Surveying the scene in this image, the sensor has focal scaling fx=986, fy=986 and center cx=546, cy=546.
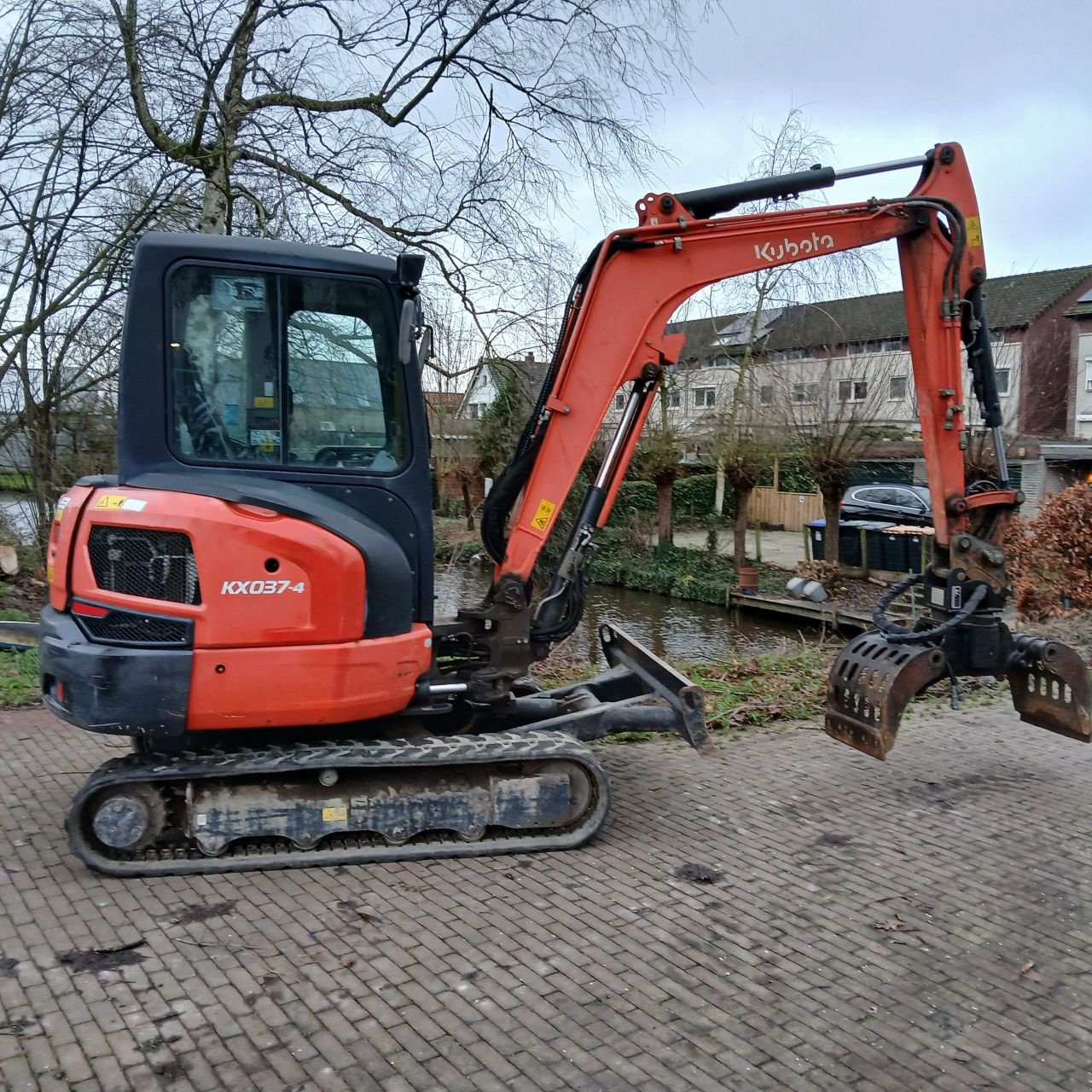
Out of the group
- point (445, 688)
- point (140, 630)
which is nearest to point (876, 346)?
point (445, 688)

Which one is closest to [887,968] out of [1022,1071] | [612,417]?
[1022,1071]

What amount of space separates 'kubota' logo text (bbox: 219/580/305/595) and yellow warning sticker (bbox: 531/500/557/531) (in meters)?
1.49

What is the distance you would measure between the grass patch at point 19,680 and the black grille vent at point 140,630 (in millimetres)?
3351

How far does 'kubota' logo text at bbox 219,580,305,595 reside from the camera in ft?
14.8

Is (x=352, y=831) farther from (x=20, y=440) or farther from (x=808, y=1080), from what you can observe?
(x=20, y=440)

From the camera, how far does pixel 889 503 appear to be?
74.6 ft

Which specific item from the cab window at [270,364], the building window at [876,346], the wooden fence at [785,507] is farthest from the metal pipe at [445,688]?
the wooden fence at [785,507]

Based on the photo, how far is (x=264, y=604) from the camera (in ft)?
14.9

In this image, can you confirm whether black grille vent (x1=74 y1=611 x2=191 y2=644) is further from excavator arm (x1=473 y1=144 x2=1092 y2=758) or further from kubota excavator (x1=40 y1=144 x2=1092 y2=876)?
excavator arm (x1=473 y1=144 x2=1092 y2=758)

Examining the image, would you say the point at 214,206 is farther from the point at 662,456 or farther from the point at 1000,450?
the point at 662,456

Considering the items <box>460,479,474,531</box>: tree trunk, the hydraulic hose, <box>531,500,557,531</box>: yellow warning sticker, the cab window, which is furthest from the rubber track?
<box>460,479,474,531</box>: tree trunk

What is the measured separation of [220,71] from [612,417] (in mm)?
6792

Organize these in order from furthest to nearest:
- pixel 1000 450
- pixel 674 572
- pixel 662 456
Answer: pixel 662 456 → pixel 674 572 → pixel 1000 450

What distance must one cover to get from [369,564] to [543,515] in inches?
47.3
